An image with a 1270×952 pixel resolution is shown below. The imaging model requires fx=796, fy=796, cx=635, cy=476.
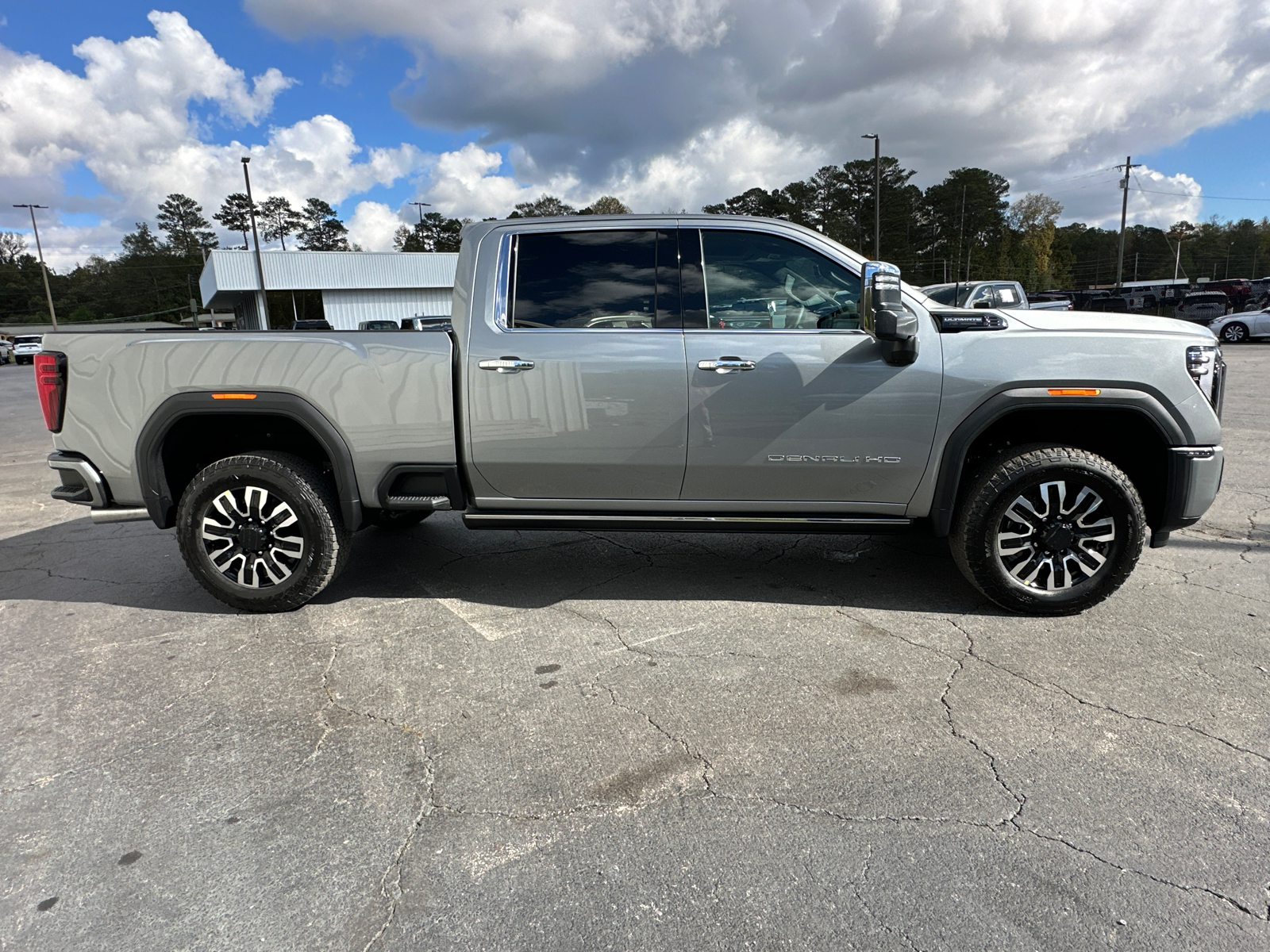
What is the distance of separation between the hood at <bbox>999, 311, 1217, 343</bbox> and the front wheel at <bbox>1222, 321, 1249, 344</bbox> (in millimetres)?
27347

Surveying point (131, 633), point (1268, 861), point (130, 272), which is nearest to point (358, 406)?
point (131, 633)

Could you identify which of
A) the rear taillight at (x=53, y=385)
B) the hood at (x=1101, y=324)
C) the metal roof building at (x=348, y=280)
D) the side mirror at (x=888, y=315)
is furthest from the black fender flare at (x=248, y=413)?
the metal roof building at (x=348, y=280)

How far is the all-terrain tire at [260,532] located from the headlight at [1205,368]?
4.38 metres

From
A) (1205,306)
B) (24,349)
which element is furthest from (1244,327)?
(24,349)

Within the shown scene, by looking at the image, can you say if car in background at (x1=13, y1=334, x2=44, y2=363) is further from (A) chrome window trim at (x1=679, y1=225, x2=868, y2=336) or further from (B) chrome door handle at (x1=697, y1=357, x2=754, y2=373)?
(B) chrome door handle at (x1=697, y1=357, x2=754, y2=373)

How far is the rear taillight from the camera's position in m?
4.13

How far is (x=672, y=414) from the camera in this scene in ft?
13.0

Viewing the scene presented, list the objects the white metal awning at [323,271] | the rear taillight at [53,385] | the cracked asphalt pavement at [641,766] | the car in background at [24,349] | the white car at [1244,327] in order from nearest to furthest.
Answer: the cracked asphalt pavement at [641,766] < the rear taillight at [53,385] < the white car at [1244,327] < the white metal awning at [323,271] < the car in background at [24,349]

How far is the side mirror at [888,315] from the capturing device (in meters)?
3.63

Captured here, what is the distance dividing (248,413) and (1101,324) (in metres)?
4.32

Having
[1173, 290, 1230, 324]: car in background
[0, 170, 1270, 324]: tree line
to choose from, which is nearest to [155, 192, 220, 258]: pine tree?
[0, 170, 1270, 324]: tree line

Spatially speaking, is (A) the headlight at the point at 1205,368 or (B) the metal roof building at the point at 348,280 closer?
(A) the headlight at the point at 1205,368

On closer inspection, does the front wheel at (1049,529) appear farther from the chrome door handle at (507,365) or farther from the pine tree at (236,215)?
the pine tree at (236,215)

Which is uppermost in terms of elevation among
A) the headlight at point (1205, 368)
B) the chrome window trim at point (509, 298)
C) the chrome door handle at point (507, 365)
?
the chrome window trim at point (509, 298)
